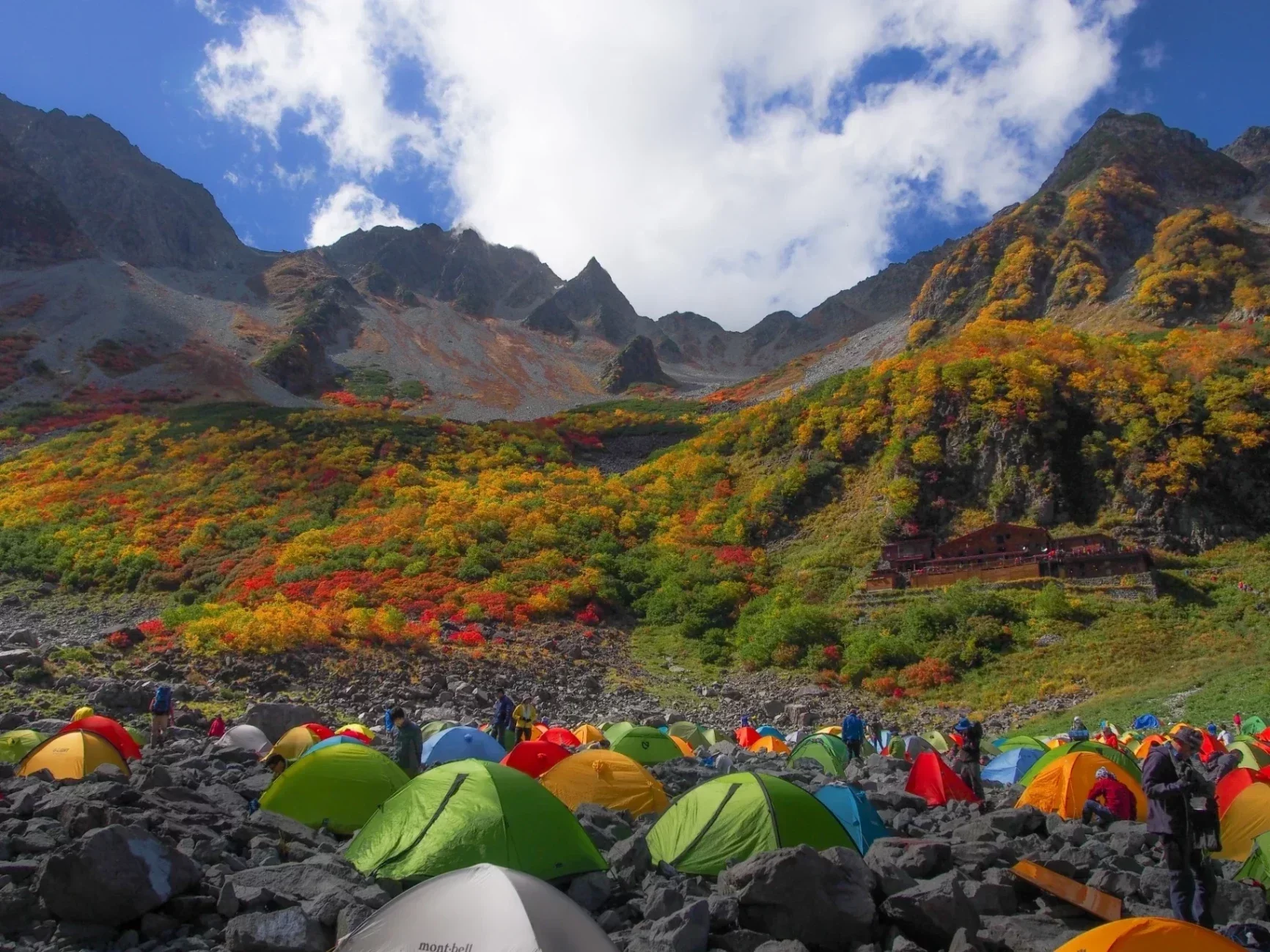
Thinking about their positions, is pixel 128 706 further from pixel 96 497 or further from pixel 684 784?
pixel 96 497

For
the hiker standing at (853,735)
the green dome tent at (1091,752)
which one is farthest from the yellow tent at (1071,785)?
the hiker standing at (853,735)

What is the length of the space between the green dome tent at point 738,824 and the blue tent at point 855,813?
0.44 meters

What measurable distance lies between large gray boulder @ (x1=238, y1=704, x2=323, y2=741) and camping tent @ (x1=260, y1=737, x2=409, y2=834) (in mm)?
7265

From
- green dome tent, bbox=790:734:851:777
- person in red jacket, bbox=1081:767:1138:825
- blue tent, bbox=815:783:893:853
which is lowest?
green dome tent, bbox=790:734:851:777

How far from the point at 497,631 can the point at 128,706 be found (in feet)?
42.0

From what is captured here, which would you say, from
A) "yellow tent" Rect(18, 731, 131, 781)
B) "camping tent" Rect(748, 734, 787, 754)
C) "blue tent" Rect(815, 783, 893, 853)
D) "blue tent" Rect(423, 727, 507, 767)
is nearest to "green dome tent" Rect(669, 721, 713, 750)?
"camping tent" Rect(748, 734, 787, 754)

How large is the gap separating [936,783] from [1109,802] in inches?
79.9

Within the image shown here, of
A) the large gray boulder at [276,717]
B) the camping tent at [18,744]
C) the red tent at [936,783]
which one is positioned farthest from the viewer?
the large gray boulder at [276,717]

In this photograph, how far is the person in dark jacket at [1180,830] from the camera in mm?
5965

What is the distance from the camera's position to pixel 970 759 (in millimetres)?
11320

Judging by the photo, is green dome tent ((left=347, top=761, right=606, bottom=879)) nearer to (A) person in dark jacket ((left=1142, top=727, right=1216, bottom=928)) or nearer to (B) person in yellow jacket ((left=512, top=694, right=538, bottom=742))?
(A) person in dark jacket ((left=1142, top=727, right=1216, bottom=928))

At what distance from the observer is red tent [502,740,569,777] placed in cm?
1085

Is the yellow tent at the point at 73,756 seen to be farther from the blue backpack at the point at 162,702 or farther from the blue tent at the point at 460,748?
the blue tent at the point at 460,748

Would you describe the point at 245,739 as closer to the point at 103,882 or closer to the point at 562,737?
the point at 562,737
